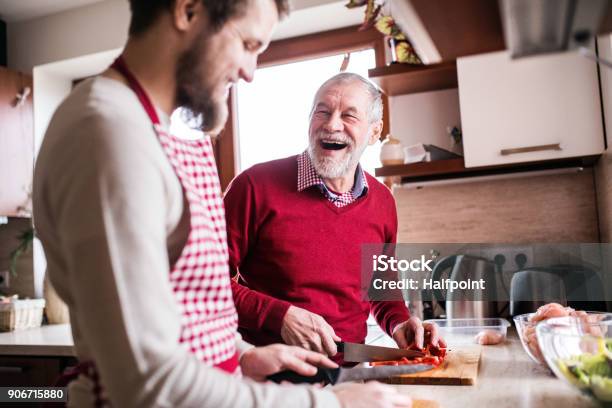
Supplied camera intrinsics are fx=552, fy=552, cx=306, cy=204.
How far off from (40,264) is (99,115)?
8.97 feet

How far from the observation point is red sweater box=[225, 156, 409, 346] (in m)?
1.55

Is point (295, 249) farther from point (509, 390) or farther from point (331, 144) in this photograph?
point (509, 390)

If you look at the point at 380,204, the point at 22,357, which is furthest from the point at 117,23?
the point at 380,204

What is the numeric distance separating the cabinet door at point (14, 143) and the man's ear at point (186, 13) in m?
2.41

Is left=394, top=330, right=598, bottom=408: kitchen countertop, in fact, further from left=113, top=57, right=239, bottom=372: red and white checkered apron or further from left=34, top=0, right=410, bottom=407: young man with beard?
left=113, top=57, right=239, bottom=372: red and white checkered apron

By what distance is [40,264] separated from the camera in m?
3.03

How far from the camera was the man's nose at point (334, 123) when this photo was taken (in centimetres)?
166

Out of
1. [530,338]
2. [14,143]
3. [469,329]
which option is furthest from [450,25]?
[14,143]

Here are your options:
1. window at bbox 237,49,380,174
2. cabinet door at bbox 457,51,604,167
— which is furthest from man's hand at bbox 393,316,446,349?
window at bbox 237,49,380,174

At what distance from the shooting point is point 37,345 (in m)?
2.06

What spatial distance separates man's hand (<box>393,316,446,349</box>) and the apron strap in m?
0.95

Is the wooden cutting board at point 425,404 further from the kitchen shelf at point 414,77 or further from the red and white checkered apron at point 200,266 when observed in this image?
the kitchen shelf at point 414,77

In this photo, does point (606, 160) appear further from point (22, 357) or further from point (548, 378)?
point (22, 357)

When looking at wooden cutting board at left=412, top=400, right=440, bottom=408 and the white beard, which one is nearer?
wooden cutting board at left=412, top=400, right=440, bottom=408
